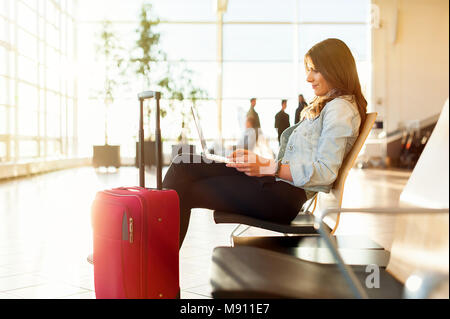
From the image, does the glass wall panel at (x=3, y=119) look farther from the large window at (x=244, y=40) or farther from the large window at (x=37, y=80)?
the large window at (x=244, y=40)

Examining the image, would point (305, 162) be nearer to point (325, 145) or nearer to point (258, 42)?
point (325, 145)

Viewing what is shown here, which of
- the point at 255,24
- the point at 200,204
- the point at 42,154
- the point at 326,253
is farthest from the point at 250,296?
the point at 255,24

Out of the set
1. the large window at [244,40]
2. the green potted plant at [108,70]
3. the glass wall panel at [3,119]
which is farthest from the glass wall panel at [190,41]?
the glass wall panel at [3,119]

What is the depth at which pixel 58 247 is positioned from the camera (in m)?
3.36

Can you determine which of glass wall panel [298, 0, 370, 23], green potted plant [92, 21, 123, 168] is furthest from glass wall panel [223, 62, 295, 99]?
green potted plant [92, 21, 123, 168]

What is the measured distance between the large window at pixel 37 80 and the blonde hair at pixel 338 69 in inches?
302

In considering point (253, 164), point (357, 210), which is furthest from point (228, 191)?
point (357, 210)

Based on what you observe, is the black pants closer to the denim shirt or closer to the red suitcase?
the denim shirt

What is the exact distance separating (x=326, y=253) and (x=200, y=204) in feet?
1.91

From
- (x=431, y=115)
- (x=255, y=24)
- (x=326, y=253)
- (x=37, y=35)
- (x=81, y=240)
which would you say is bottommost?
(x=81, y=240)

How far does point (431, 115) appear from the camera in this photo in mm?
14047

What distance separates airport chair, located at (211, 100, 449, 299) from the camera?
45.0 inches
